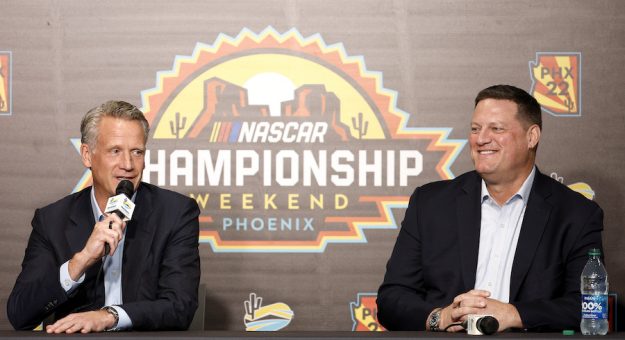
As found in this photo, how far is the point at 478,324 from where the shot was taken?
2.39 m

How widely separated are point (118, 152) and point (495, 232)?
132cm

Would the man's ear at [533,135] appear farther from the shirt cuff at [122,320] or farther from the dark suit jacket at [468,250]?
the shirt cuff at [122,320]

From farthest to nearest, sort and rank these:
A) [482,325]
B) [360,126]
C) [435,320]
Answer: [360,126] < [435,320] < [482,325]

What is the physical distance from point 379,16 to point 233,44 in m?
0.62

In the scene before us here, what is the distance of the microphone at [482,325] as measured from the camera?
7.73 ft

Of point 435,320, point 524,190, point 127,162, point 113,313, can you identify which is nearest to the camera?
point 113,313

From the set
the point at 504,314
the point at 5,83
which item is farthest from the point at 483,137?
the point at 5,83

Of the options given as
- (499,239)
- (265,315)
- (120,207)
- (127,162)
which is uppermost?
(127,162)

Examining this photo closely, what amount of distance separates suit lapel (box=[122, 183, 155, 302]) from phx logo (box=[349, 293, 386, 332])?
108cm

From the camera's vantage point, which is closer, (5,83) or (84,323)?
(84,323)

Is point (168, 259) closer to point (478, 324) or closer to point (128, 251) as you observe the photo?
point (128, 251)

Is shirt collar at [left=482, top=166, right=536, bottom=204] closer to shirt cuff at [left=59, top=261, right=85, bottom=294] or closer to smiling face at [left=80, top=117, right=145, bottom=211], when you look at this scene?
smiling face at [left=80, top=117, right=145, bottom=211]

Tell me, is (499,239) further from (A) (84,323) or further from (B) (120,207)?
(A) (84,323)

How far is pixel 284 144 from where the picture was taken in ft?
12.5
